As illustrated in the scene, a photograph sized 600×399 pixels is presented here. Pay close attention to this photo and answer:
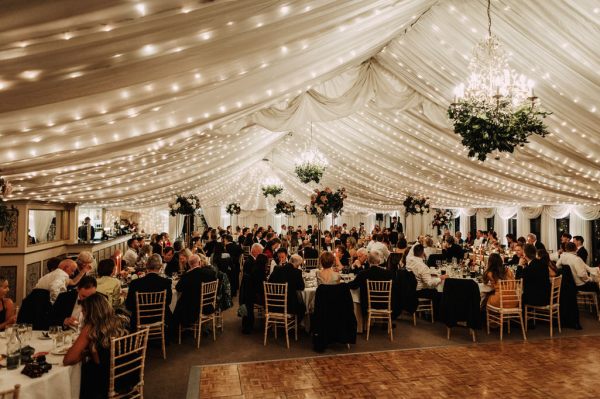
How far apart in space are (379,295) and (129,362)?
3974mm

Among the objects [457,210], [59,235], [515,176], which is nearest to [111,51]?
[515,176]

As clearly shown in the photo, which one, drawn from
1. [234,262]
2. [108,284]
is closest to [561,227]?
[234,262]

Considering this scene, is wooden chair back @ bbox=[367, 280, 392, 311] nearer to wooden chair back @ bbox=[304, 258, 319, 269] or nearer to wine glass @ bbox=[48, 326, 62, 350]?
wooden chair back @ bbox=[304, 258, 319, 269]

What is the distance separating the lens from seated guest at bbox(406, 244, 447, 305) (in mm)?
6777

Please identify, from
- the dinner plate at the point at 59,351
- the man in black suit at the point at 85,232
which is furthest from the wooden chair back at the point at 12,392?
the man in black suit at the point at 85,232

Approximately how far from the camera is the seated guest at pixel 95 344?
311 centimetres

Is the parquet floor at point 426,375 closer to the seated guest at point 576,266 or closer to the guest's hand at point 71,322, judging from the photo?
the guest's hand at point 71,322

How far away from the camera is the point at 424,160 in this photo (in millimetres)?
8078

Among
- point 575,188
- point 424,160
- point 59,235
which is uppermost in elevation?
point 424,160

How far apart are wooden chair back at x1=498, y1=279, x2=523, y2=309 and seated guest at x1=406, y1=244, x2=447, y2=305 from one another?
2.92ft

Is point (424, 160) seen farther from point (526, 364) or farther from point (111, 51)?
point (111, 51)

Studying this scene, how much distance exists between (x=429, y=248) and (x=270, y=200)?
11290mm

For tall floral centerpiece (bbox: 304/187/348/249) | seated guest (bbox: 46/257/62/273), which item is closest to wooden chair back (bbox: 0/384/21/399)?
seated guest (bbox: 46/257/62/273)

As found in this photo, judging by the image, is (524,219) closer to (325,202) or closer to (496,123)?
(325,202)
